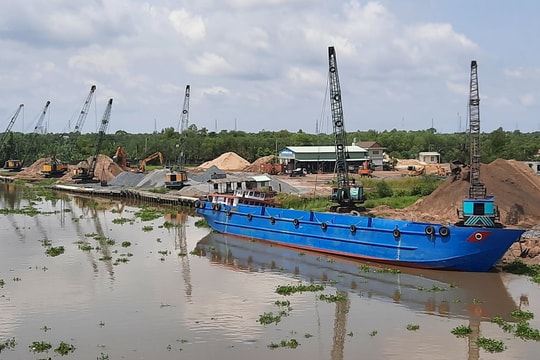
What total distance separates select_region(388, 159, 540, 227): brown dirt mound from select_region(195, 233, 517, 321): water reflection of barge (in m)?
11.0

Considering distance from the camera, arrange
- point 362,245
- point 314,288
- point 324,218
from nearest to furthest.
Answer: point 314,288, point 362,245, point 324,218

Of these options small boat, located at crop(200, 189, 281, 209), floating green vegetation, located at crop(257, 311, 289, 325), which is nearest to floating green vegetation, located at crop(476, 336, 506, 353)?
floating green vegetation, located at crop(257, 311, 289, 325)

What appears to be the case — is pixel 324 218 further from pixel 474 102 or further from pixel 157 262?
pixel 474 102

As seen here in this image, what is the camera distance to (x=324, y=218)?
111 feet

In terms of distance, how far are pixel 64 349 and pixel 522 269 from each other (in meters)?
Result: 19.0

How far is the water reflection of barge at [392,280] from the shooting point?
2225 centimetres

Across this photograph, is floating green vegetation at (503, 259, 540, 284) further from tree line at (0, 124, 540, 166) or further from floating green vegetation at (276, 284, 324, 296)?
tree line at (0, 124, 540, 166)

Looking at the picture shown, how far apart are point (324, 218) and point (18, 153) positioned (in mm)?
107224

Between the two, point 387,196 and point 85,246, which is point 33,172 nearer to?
point 387,196

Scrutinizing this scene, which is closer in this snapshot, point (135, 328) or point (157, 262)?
point (135, 328)

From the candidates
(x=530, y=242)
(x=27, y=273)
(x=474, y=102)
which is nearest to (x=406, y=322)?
(x=530, y=242)

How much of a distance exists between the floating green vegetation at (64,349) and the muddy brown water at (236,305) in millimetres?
250

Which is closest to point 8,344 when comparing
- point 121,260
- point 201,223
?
point 121,260

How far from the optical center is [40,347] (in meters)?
17.2
